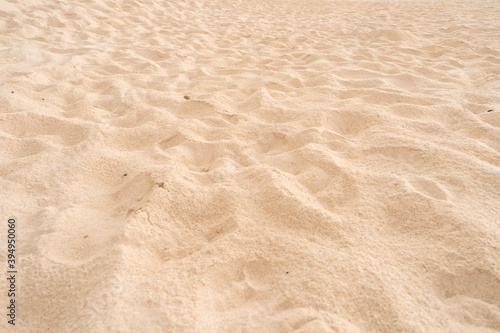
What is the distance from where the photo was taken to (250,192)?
4.11ft

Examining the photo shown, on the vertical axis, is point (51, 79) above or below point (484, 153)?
below

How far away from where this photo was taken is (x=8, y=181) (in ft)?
4.27

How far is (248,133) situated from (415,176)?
0.84m

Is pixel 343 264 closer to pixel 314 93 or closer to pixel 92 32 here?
pixel 314 93

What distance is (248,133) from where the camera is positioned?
1729mm

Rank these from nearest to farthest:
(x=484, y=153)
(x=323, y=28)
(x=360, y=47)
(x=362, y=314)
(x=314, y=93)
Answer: (x=362, y=314), (x=484, y=153), (x=314, y=93), (x=360, y=47), (x=323, y=28)

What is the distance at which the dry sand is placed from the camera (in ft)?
2.82

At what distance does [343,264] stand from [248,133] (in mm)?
949

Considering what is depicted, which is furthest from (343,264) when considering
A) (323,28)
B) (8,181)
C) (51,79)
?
(323,28)

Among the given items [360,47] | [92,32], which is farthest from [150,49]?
[360,47]

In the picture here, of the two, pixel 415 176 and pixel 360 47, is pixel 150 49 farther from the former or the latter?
pixel 415 176

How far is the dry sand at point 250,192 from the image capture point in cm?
86

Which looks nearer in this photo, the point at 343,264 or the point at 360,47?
the point at 343,264

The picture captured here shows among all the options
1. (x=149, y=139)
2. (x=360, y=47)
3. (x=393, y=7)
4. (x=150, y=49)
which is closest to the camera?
(x=149, y=139)
